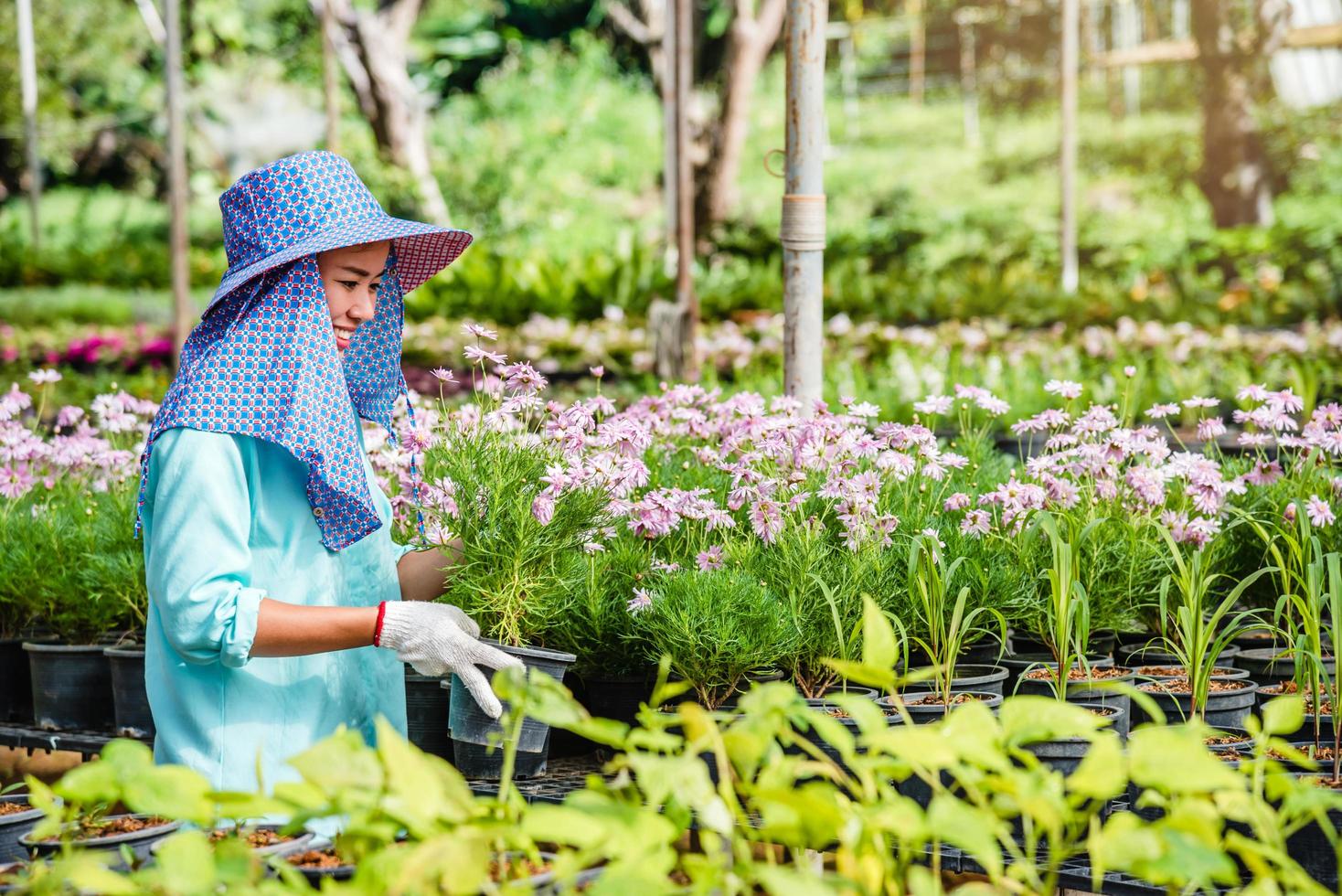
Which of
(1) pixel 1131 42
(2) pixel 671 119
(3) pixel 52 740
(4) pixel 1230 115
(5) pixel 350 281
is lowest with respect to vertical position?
(3) pixel 52 740

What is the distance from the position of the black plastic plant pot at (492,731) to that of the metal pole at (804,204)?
1160 millimetres

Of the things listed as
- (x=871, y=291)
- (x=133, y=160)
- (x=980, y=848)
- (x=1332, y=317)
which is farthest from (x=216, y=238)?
(x=980, y=848)

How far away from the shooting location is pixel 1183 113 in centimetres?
1742

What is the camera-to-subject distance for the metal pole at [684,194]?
770cm

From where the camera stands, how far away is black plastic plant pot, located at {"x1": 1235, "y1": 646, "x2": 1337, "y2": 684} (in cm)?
274

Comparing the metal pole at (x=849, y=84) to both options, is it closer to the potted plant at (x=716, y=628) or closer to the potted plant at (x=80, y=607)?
the potted plant at (x=80, y=607)

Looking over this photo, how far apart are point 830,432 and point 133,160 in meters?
22.7

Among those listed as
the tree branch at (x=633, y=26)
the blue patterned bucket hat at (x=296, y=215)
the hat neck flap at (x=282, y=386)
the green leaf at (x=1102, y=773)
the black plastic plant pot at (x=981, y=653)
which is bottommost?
the black plastic plant pot at (x=981, y=653)

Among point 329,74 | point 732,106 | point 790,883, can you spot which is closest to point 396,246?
point 790,883

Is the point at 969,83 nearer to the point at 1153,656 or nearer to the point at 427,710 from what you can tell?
the point at 1153,656

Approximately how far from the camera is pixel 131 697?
303 centimetres

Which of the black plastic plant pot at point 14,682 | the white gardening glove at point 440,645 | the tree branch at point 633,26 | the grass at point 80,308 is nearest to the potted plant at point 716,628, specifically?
the white gardening glove at point 440,645

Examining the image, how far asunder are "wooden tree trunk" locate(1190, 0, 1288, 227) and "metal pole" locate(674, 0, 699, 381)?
9.52 metres

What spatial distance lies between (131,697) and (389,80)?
1528 cm
